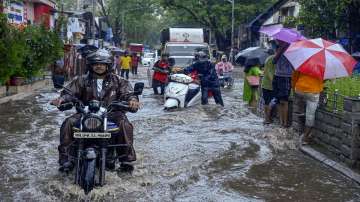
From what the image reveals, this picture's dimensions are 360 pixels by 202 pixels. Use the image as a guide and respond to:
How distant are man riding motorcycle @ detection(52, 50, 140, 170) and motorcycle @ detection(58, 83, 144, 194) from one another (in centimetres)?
21

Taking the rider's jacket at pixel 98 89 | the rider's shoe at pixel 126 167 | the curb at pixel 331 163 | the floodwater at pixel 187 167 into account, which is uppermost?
the rider's jacket at pixel 98 89

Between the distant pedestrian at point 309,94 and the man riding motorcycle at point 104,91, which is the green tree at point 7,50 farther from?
the man riding motorcycle at point 104,91

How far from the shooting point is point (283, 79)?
1087cm

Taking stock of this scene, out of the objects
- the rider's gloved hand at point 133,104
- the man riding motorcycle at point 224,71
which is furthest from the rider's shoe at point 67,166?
the man riding motorcycle at point 224,71

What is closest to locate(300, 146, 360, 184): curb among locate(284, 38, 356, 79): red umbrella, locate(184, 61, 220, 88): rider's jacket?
locate(284, 38, 356, 79): red umbrella

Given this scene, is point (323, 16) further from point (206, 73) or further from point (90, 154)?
point (90, 154)

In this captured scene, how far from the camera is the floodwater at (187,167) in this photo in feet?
21.6

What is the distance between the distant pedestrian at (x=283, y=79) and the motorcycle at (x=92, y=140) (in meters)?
4.66

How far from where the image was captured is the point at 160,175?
754 centimetres

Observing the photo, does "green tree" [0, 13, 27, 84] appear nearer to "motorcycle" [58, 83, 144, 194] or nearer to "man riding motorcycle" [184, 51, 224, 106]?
"man riding motorcycle" [184, 51, 224, 106]

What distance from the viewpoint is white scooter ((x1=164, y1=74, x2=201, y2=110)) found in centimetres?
1480

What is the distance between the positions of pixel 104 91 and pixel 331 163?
10.9 feet

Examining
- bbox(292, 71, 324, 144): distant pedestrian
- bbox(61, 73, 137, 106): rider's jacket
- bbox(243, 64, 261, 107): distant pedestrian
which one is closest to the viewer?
bbox(61, 73, 137, 106): rider's jacket

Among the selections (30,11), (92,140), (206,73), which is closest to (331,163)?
(92,140)
